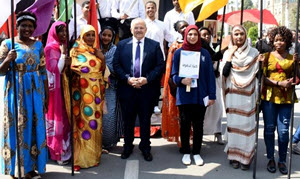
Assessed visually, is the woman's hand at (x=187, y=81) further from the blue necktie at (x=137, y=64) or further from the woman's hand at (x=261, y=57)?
the woman's hand at (x=261, y=57)

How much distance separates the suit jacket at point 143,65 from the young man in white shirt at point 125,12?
1.99m

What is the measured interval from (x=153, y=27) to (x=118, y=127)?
2.34 m

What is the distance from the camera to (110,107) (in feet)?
17.9

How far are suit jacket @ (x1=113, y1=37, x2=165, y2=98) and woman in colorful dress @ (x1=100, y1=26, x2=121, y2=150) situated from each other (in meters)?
0.24

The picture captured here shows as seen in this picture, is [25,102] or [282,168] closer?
[25,102]

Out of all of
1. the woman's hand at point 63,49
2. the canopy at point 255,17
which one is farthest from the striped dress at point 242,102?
the canopy at point 255,17

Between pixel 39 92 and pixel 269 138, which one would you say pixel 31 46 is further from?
pixel 269 138

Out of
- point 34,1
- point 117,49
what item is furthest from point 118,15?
point 34,1

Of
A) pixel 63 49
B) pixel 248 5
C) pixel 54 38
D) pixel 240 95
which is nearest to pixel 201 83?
pixel 240 95

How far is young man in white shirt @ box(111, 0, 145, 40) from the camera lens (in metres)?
7.07

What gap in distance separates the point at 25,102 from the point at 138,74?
157 centimetres

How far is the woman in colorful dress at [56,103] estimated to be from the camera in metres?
4.76

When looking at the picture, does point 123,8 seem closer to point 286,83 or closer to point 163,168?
point 163,168

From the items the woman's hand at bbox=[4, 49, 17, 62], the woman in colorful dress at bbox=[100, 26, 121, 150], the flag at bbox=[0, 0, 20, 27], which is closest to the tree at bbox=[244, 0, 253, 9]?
the woman in colorful dress at bbox=[100, 26, 121, 150]
